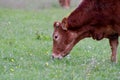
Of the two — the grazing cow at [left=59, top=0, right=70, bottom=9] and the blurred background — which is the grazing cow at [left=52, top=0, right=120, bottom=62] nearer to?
the grazing cow at [left=59, top=0, right=70, bottom=9]

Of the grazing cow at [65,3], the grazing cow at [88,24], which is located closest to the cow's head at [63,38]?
the grazing cow at [88,24]

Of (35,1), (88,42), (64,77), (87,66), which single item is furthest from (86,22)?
(35,1)

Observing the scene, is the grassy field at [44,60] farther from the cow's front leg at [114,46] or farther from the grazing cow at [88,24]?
the grazing cow at [88,24]

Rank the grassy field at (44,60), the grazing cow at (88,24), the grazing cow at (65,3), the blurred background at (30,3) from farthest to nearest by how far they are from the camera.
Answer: the blurred background at (30,3)
the grazing cow at (65,3)
the grazing cow at (88,24)
the grassy field at (44,60)

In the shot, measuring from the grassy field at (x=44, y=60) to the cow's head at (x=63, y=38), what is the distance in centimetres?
19

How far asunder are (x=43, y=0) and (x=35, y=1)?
0.63 m

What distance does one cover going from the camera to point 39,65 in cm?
1016

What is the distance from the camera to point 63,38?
35.0ft

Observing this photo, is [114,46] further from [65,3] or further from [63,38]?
[65,3]

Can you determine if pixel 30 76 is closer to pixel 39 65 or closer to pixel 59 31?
pixel 39 65

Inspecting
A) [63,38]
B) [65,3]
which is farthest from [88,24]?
[65,3]

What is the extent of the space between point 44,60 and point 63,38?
0.62 meters

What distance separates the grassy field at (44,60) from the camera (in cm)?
926

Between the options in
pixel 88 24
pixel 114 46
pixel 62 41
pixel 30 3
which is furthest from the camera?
pixel 30 3
